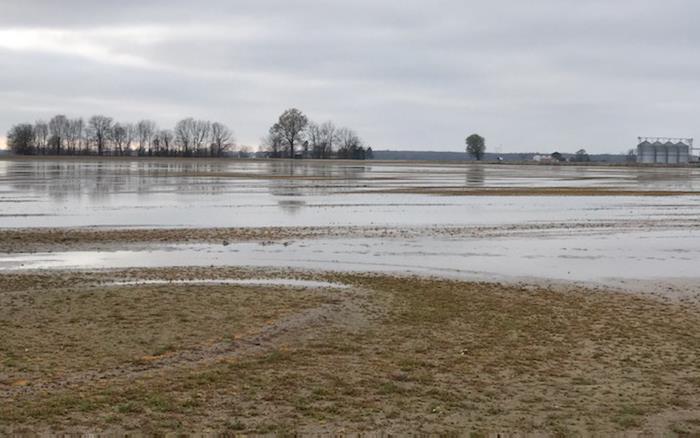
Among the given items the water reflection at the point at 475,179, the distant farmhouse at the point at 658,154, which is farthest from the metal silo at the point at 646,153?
the water reflection at the point at 475,179

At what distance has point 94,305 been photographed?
42.5 ft

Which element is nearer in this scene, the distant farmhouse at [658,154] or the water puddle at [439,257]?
the water puddle at [439,257]

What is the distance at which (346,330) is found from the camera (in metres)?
11.8

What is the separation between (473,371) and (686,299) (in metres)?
7.45

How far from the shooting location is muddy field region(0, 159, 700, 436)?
7840 millimetres

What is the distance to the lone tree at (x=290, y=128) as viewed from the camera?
18575 centimetres

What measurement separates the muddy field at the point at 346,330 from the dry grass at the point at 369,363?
37 millimetres

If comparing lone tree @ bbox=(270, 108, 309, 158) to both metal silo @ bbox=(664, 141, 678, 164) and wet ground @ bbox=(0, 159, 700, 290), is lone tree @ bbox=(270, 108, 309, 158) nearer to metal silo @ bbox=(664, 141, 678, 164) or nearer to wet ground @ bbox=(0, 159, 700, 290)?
metal silo @ bbox=(664, 141, 678, 164)

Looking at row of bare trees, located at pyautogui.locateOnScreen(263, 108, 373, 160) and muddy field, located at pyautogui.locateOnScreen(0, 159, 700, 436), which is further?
row of bare trees, located at pyautogui.locateOnScreen(263, 108, 373, 160)

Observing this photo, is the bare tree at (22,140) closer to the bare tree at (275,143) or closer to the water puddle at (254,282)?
the bare tree at (275,143)

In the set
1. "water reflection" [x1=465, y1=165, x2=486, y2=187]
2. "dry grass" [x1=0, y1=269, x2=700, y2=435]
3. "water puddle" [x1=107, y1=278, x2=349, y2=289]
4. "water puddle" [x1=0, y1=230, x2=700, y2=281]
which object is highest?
"water reflection" [x1=465, y1=165, x2=486, y2=187]

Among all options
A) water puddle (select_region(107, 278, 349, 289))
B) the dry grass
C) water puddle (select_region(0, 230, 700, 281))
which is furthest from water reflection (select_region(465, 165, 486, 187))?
the dry grass

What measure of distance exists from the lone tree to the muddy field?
160349mm

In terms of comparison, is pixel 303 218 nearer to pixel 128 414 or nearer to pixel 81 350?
pixel 81 350
